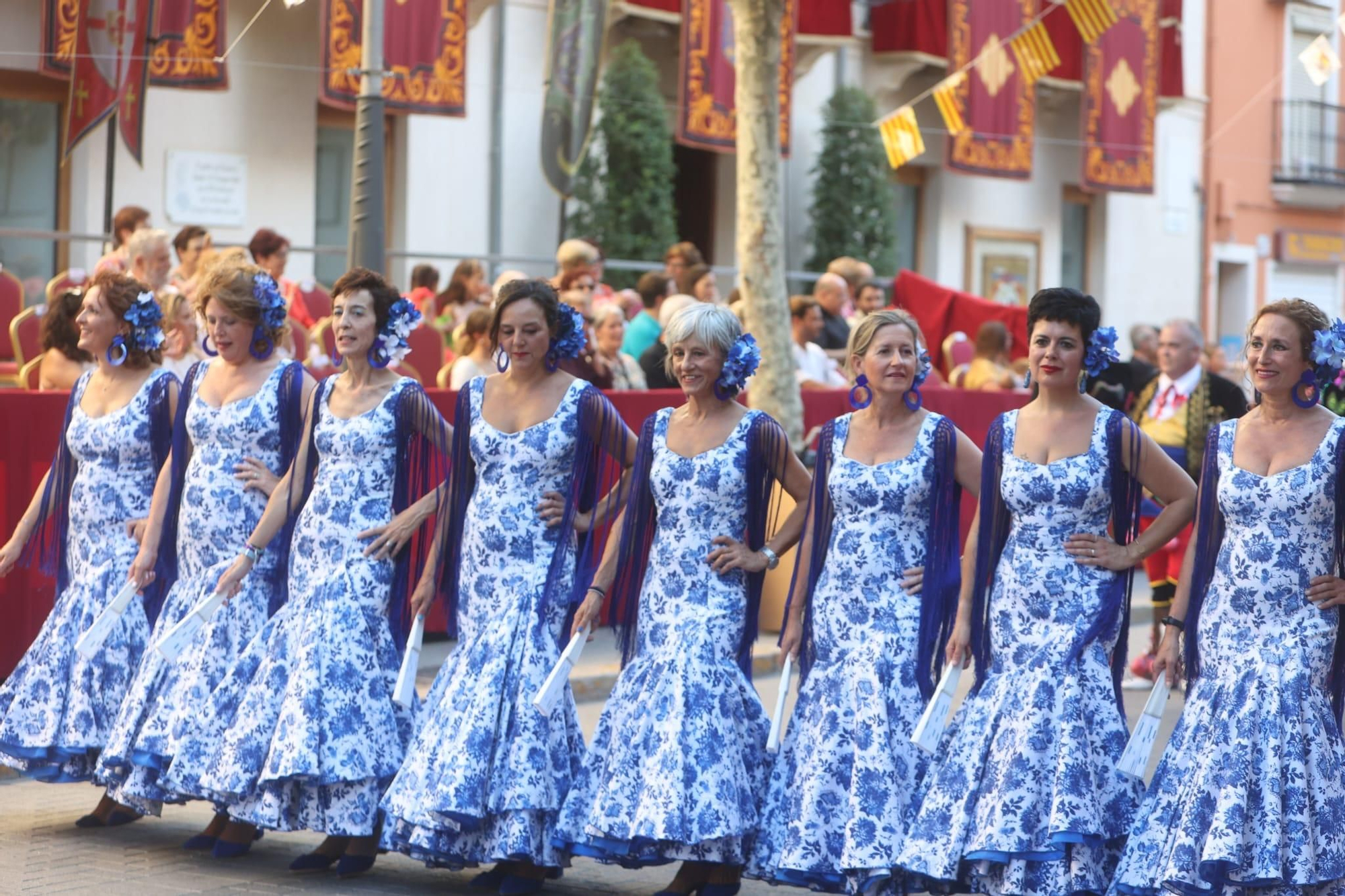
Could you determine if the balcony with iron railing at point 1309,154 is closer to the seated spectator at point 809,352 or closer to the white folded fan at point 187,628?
the seated spectator at point 809,352

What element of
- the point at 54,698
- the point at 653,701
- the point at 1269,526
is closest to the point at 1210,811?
the point at 1269,526

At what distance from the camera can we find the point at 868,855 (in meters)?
6.18

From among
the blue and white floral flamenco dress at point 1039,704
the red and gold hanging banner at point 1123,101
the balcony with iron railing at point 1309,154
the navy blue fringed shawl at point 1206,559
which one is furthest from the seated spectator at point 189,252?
the balcony with iron railing at point 1309,154

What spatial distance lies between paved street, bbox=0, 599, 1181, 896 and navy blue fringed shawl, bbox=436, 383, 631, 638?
87 centimetres

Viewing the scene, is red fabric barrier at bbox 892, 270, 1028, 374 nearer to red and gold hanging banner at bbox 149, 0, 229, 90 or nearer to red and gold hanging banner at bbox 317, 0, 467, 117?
red and gold hanging banner at bbox 317, 0, 467, 117

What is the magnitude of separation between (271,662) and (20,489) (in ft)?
9.14

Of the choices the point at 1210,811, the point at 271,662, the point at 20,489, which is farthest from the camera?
the point at 20,489

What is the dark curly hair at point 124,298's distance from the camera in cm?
805

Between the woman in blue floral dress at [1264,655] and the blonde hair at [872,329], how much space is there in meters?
1.06

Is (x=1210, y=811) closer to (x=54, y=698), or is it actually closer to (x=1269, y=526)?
(x=1269, y=526)

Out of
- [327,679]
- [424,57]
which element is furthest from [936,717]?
[424,57]

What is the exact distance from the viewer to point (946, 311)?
61.6 feet

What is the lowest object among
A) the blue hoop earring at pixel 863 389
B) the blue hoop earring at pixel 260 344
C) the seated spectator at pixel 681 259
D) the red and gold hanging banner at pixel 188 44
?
the blue hoop earring at pixel 863 389

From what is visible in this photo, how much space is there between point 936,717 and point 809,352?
28.1ft
